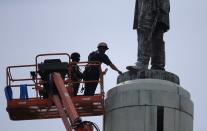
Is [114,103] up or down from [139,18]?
down

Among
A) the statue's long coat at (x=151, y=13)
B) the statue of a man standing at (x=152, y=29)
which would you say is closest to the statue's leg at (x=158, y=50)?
the statue of a man standing at (x=152, y=29)

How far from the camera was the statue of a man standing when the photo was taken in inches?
1617

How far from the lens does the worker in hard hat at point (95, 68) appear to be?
42125 mm

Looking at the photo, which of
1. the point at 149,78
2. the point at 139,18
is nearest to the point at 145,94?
the point at 149,78

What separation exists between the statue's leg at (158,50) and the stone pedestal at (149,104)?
930 mm

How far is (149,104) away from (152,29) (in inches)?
132

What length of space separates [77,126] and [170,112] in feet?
11.3

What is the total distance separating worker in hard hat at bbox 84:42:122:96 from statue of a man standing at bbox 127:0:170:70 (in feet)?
4.87

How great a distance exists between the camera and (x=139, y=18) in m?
41.6

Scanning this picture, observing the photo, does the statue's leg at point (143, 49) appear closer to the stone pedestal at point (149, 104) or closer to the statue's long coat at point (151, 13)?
the statue's long coat at point (151, 13)

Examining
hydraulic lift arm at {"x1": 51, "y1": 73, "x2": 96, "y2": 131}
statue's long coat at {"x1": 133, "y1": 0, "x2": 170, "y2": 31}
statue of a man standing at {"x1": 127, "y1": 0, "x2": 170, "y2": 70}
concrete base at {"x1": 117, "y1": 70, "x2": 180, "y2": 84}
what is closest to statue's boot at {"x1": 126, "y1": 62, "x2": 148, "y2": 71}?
statue of a man standing at {"x1": 127, "y1": 0, "x2": 170, "y2": 70}

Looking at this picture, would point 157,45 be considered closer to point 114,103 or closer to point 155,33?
point 155,33

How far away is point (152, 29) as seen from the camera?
41375 mm

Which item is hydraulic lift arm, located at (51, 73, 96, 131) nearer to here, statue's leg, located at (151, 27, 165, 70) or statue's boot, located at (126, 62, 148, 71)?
statue's boot, located at (126, 62, 148, 71)
